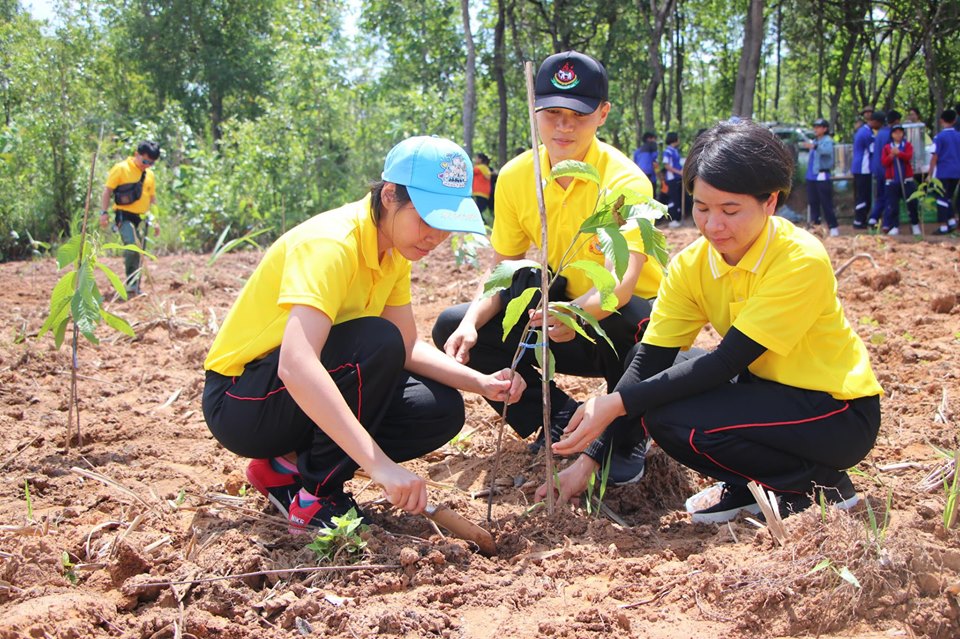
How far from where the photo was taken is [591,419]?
7.96 ft

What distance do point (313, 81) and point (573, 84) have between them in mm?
10496

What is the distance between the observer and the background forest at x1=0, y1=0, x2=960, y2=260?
1126 cm

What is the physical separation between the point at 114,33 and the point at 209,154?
42.8ft

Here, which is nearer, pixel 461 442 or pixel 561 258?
pixel 561 258

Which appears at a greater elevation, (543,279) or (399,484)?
(543,279)

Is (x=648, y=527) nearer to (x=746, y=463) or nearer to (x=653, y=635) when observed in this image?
(x=746, y=463)

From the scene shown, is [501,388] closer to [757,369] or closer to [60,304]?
[757,369]

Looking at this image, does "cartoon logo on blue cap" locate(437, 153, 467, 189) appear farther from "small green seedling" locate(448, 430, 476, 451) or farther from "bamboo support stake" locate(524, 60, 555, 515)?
"small green seedling" locate(448, 430, 476, 451)

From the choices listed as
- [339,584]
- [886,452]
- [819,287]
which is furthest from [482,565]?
[886,452]

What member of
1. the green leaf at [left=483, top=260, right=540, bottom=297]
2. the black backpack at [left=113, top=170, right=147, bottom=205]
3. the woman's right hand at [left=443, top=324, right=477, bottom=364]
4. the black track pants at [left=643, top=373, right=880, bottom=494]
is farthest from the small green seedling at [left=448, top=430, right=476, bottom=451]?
the black backpack at [left=113, top=170, right=147, bottom=205]

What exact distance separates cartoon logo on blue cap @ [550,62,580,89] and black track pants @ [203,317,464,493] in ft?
3.69

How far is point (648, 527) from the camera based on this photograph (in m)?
2.53

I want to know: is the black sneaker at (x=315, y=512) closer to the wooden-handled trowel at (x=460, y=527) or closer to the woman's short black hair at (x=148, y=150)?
the wooden-handled trowel at (x=460, y=527)

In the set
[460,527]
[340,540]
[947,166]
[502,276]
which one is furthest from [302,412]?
[947,166]
